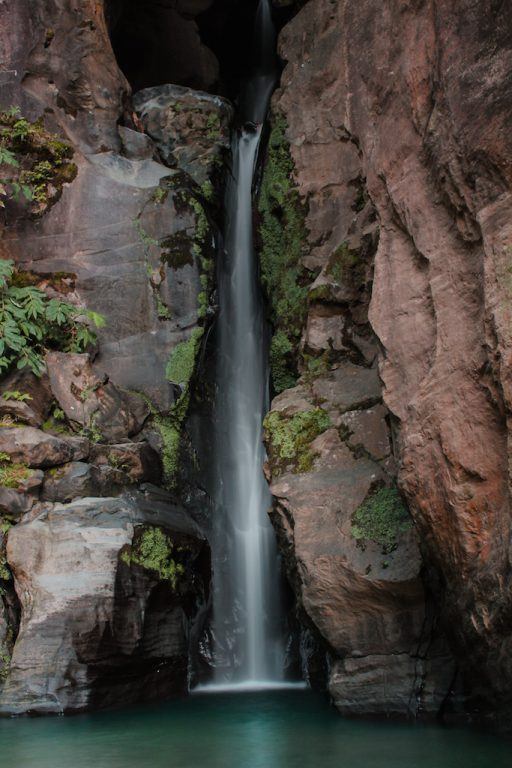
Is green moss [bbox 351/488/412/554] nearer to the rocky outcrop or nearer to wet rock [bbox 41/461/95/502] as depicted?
the rocky outcrop

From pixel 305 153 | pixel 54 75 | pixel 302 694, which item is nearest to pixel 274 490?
Answer: pixel 302 694

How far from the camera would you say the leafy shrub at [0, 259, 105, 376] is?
12398mm

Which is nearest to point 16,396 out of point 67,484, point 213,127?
point 67,484

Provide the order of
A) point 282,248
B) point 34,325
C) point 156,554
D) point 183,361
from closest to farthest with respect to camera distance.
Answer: point 156,554
point 34,325
point 183,361
point 282,248

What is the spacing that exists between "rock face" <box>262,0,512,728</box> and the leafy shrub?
5.84 meters

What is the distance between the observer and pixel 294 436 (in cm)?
1108

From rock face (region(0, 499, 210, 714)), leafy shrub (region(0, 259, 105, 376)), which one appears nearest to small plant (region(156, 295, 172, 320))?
leafy shrub (region(0, 259, 105, 376))

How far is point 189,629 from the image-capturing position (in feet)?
40.2

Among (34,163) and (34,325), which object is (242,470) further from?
(34,163)

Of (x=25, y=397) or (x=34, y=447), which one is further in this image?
(x=25, y=397)

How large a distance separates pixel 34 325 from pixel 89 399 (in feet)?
4.85

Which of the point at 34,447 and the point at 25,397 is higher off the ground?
the point at 25,397

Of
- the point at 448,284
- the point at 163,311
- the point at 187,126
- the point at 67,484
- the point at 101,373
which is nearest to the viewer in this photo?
the point at 448,284

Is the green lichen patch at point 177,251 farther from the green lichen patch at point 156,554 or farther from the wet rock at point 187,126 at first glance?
the green lichen patch at point 156,554
